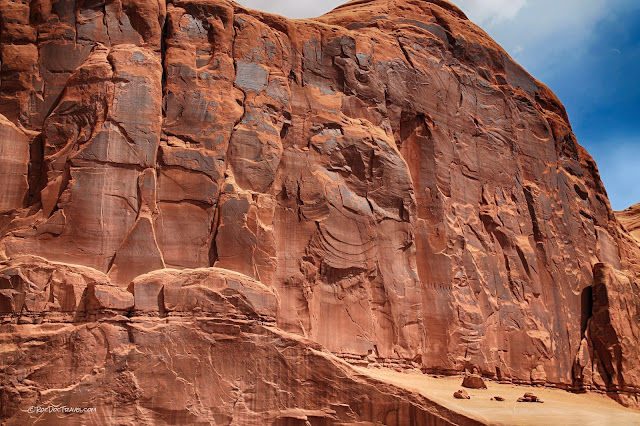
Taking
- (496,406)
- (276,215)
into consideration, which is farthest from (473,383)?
(276,215)

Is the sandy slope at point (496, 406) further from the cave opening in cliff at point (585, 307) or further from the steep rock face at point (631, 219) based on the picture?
the steep rock face at point (631, 219)

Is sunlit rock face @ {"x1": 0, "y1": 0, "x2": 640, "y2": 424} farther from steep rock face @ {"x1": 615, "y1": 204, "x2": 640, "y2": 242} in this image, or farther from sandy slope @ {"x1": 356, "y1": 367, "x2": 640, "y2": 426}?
steep rock face @ {"x1": 615, "y1": 204, "x2": 640, "y2": 242}

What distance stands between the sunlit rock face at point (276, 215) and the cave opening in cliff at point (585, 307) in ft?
0.42

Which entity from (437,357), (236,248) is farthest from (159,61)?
(437,357)

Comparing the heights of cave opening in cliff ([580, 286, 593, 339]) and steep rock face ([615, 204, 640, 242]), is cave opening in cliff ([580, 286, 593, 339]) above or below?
below

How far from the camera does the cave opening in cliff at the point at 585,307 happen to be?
94.6 ft

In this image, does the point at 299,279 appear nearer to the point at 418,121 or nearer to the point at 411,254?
the point at 411,254

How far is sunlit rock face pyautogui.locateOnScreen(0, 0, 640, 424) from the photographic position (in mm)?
15258

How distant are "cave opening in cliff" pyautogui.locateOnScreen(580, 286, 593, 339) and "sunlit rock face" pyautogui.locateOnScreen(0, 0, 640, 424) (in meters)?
0.13

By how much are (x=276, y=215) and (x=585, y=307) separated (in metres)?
15.3

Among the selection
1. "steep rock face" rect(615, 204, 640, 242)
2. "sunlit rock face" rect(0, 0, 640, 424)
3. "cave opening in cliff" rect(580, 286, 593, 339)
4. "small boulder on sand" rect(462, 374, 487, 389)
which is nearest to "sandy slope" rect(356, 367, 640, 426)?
"small boulder on sand" rect(462, 374, 487, 389)

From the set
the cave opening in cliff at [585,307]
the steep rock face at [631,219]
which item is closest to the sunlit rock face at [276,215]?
the cave opening in cliff at [585,307]

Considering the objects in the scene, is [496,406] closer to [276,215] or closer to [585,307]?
[276,215]

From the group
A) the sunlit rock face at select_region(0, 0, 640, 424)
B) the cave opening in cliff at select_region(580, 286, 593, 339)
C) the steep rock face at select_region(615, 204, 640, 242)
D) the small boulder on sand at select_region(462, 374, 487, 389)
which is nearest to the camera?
the sunlit rock face at select_region(0, 0, 640, 424)
